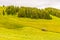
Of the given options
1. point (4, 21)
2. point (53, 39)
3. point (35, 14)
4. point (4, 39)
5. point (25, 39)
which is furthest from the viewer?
point (35, 14)

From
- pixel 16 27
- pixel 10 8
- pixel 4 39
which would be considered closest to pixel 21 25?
pixel 16 27

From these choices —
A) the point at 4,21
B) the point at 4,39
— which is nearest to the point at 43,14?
the point at 4,21

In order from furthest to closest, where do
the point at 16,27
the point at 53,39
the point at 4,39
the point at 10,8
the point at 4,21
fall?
the point at 10,8
the point at 4,21
the point at 16,27
the point at 53,39
the point at 4,39

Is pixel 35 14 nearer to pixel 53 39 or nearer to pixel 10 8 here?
pixel 10 8

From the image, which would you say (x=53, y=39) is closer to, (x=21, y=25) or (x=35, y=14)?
(x=21, y=25)

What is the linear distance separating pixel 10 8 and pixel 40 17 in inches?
300

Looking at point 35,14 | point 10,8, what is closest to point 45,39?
point 35,14

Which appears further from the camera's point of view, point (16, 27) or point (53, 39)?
point (16, 27)

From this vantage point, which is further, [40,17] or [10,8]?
[10,8]

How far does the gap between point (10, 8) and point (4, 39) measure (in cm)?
2848

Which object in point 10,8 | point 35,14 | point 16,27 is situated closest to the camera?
point 16,27

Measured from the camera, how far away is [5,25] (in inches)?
1216

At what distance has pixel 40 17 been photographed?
43.9 metres

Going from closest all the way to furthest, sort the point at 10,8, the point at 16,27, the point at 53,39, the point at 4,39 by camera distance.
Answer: the point at 4,39 → the point at 53,39 → the point at 16,27 → the point at 10,8
